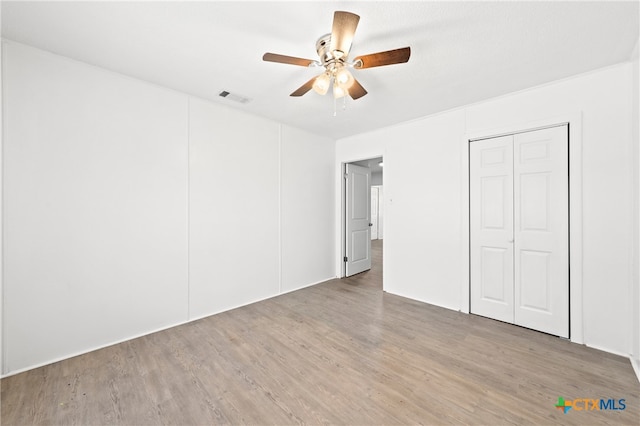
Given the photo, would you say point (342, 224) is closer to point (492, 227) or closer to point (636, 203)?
point (492, 227)

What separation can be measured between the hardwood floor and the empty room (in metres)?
0.02

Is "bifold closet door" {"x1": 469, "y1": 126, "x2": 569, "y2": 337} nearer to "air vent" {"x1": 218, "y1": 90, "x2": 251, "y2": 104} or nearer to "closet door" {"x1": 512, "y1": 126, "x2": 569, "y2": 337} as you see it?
"closet door" {"x1": 512, "y1": 126, "x2": 569, "y2": 337}

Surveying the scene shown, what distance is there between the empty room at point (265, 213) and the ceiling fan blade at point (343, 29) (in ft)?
0.04

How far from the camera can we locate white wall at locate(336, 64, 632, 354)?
2.29 metres

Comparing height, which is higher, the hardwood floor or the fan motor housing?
the fan motor housing

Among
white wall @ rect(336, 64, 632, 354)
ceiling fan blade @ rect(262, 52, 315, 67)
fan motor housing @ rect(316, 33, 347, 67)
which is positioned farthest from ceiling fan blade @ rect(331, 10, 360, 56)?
white wall @ rect(336, 64, 632, 354)

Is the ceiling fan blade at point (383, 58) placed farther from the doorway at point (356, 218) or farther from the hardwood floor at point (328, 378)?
the doorway at point (356, 218)

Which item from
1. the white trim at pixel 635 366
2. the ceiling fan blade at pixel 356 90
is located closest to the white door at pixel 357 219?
the ceiling fan blade at pixel 356 90

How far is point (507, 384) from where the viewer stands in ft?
6.23

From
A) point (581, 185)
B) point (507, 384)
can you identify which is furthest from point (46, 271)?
point (581, 185)

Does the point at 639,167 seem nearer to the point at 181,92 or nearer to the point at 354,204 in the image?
the point at 354,204

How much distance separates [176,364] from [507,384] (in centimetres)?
263

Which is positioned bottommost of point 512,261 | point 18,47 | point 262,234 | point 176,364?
point 176,364

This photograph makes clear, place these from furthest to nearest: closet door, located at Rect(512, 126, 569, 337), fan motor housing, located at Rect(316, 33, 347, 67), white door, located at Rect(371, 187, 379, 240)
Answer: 1. white door, located at Rect(371, 187, 379, 240)
2. closet door, located at Rect(512, 126, 569, 337)
3. fan motor housing, located at Rect(316, 33, 347, 67)
